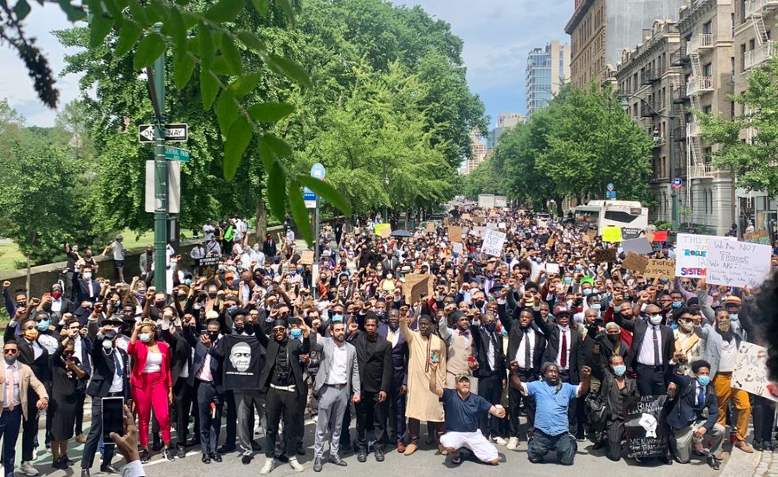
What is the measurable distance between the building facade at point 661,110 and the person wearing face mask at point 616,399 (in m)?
47.9

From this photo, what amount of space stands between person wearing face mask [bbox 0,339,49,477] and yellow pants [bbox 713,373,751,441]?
764 centimetres

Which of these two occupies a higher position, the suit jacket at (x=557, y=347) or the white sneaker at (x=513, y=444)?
the suit jacket at (x=557, y=347)

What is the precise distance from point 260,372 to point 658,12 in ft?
266

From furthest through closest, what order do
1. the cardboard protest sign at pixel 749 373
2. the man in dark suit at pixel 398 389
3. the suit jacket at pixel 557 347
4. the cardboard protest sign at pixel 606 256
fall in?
the cardboard protest sign at pixel 606 256
the suit jacket at pixel 557 347
the man in dark suit at pixel 398 389
the cardboard protest sign at pixel 749 373

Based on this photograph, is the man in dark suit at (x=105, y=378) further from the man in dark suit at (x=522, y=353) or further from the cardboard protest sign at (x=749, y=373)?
the cardboard protest sign at (x=749, y=373)

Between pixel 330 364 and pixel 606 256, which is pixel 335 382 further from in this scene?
pixel 606 256

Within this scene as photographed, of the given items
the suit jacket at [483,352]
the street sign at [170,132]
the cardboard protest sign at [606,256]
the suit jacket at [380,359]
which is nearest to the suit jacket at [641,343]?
the suit jacket at [483,352]

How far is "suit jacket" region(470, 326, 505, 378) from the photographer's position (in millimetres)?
9852

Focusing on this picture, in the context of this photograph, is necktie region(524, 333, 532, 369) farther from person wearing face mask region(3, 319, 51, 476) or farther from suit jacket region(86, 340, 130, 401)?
person wearing face mask region(3, 319, 51, 476)

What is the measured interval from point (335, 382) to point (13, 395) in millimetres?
3361

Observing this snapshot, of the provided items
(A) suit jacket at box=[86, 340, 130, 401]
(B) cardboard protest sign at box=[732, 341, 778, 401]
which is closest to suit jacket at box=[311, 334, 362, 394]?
(A) suit jacket at box=[86, 340, 130, 401]

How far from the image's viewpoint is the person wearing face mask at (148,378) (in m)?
8.76

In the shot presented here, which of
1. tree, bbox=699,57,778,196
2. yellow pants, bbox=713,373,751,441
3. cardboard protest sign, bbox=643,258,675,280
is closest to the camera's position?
yellow pants, bbox=713,373,751,441

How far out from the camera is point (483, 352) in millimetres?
9867
